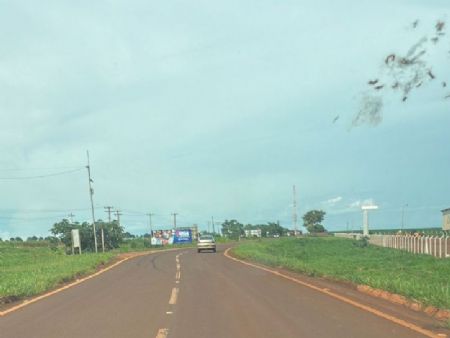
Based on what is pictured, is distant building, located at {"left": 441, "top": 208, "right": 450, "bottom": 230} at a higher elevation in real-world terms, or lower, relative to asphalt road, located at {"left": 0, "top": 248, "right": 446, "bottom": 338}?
lower

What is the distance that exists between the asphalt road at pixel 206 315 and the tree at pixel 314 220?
158 metres

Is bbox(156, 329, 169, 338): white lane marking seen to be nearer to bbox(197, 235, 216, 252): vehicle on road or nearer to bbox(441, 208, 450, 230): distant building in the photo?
bbox(197, 235, 216, 252): vehicle on road

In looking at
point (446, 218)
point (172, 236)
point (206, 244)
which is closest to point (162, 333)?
point (206, 244)

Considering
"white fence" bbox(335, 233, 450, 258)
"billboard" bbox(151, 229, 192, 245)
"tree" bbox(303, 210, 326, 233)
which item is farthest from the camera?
"tree" bbox(303, 210, 326, 233)

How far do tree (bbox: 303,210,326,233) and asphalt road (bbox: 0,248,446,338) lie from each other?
157526mm

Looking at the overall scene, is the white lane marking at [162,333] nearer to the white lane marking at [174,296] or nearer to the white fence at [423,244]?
the white lane marking at [174,296]

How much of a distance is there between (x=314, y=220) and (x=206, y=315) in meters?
165

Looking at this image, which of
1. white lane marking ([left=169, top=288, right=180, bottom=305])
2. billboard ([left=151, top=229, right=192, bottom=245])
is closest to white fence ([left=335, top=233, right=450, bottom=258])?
white lane marking ([left=169, top=288, right=180, bottom=305])

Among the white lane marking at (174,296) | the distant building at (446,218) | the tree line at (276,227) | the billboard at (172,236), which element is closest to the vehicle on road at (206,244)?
the distant building at (446,218)

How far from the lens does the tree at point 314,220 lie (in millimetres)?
173675

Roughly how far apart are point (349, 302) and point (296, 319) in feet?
9.30

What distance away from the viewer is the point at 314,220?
174 metres

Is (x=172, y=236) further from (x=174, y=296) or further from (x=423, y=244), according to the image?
(x=174, y=296)

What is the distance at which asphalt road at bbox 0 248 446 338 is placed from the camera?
32.2ft
